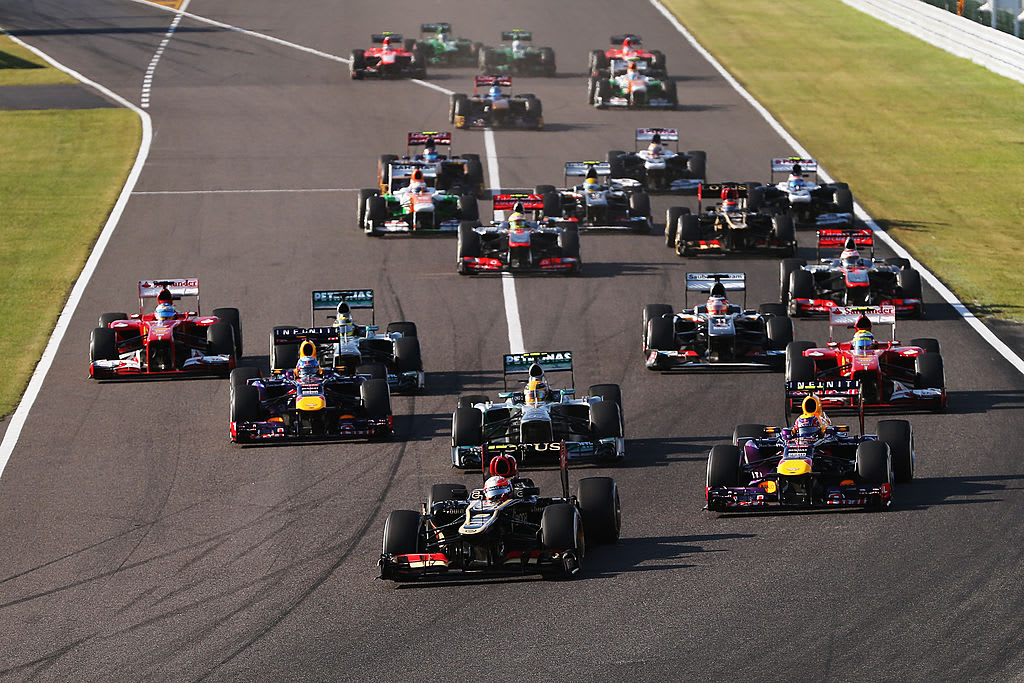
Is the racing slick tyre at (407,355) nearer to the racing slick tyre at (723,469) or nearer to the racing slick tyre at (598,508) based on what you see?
the racing slick tyre at (723,469)

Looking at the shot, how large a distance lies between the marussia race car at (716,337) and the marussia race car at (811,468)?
7.59 meters

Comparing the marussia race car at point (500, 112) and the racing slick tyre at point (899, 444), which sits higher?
A: the marussia race car at point (500, 112)

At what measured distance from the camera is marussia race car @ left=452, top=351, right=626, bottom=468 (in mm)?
29453

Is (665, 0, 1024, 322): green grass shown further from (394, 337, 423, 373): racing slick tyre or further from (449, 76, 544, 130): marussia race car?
(394, 337, 423, 373): racing slick tyre

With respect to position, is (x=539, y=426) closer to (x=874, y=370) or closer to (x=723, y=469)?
(x=723, y=469)

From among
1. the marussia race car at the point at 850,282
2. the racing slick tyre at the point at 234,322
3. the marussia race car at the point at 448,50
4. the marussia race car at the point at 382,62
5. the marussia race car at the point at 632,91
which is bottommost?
the racing slick tyre at the point at 234,322

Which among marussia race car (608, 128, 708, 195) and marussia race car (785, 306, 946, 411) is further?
marussia race car (608, 128, 708, 195)

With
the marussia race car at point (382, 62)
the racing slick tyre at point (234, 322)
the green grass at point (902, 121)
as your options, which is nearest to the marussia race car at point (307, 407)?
the racing slick tyre at point (234, 322)

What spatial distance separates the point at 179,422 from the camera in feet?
109

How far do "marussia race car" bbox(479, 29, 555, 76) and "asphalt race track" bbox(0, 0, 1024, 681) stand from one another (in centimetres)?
2516

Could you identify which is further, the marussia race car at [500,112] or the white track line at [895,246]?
the marussia race car at [500,112]

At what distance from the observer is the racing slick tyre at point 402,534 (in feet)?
79.6

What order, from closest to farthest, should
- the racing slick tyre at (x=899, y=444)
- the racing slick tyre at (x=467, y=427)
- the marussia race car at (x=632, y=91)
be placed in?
1. the racing slick tyre at (x=899, y=444)
2. the racing slick tyre at (x=467, y=427)
3. the marussia race car at (x=632, y=91)

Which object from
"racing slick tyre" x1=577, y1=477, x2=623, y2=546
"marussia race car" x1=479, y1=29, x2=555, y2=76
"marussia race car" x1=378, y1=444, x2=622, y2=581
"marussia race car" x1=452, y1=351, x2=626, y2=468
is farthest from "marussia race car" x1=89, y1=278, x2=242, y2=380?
"marussia race car" x1=479, y1=29, x2=555, y2=76
